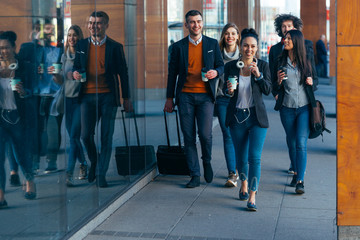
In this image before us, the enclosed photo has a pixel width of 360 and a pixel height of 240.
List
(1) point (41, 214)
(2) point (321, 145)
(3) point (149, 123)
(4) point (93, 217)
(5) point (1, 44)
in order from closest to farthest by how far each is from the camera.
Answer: (5) point (1, 44), (1) point (41, 214), (4) point (93, 217), (3) point (149, 123), (2) point (321, 145)

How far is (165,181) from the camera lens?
8.05 m

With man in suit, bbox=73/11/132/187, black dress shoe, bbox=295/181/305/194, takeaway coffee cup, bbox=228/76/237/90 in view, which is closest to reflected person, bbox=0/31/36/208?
man in suit, bbox=73/11/132/187

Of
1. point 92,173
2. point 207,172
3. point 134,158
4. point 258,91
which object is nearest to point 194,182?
point 207,172

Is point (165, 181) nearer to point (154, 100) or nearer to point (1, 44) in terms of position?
point (154, 100)

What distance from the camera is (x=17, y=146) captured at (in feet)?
13.6

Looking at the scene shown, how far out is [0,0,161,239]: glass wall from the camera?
403cm

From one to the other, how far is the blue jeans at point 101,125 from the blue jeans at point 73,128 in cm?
13

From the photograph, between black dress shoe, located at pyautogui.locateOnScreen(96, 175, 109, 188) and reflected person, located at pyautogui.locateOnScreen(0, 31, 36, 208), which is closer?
reflected person, located at pyautogui.locateOnScreen(0, 31, 36, 208)

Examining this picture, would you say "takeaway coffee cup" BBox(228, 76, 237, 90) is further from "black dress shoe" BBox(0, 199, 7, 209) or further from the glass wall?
"black dress shoe" BBox(0, 199, 7, 209)

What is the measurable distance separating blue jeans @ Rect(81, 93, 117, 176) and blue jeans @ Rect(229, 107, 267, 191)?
1.24 meters

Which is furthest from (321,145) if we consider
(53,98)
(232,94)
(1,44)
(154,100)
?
(1,44)

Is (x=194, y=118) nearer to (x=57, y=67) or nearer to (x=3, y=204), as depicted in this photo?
(x=57, y=67)

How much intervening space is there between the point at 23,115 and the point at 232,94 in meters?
2.87

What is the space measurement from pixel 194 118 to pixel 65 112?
2.84 metres
